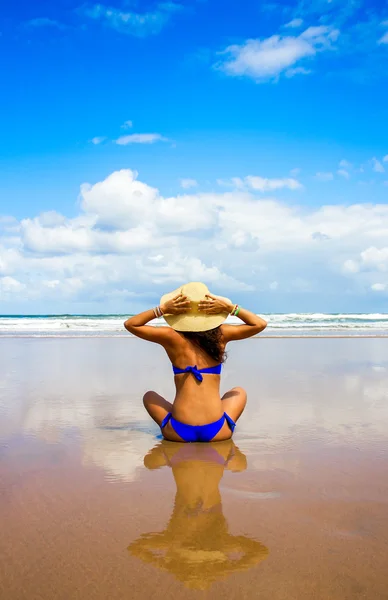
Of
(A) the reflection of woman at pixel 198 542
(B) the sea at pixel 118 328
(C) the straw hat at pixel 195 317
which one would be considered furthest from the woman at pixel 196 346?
(B) the sea at pixel 118 328

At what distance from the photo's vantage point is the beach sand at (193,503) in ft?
7.16

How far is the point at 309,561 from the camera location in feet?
7.64

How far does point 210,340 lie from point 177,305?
17.4 inches

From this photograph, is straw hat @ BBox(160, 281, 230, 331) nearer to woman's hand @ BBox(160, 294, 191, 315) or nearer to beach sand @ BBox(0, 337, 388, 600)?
woman's hand @ BBox(160, 294, 191, 315)

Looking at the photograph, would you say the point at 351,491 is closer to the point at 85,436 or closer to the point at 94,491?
the point at 94,491

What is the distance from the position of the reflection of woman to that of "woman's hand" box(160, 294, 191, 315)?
4.64ft

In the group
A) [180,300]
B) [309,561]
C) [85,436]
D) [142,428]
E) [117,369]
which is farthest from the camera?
[117,369]

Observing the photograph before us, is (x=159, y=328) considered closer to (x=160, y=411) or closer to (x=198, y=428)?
(x=160, y=411)

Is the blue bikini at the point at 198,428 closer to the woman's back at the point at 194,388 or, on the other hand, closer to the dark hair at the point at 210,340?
the woman's back at the point at 194,388

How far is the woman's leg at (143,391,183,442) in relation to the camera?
4645 mm

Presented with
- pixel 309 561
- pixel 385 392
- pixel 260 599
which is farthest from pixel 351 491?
pixel 385 392

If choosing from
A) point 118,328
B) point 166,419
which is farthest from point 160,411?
point 118,328

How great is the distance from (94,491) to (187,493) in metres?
0.61

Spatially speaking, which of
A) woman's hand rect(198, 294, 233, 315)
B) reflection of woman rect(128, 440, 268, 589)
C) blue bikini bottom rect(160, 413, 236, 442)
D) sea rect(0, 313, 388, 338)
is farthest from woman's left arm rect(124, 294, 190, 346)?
sea rect(0, 313, 388, 338)
